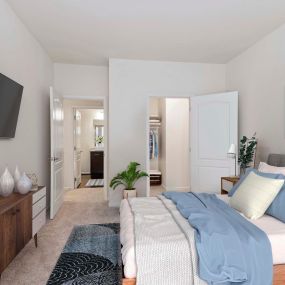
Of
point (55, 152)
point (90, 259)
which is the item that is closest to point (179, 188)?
point (55, 152)

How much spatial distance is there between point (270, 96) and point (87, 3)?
267 centimetres

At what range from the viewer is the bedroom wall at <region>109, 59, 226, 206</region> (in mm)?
4305

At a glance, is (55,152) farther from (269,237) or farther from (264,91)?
(264,91)

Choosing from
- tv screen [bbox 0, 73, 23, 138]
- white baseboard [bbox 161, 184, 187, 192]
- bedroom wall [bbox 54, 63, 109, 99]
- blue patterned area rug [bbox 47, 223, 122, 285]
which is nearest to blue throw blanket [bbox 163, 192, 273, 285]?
blue patterned area rug [bbox 47, 223, 122, 285]

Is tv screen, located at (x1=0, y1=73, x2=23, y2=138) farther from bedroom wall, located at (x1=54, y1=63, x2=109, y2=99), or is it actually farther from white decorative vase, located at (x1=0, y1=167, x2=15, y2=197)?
bedroom wall, located at (x1=54, y1=63, x2=109, y2=99)

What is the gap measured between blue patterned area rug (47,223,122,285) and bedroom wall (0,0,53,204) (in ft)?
3.76

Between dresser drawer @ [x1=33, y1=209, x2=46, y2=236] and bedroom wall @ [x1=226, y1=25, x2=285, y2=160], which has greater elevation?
bedroom wall @ [x1=226, y1=25, x2=285, y2=160]

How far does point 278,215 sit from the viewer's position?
6.61ft

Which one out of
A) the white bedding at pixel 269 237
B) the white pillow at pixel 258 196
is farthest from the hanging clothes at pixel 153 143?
the white bedding at pixel 269 237

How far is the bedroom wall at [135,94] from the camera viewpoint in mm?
4305

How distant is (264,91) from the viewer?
11.2 ft

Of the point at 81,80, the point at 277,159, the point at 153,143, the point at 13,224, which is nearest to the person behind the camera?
the point at 13,224

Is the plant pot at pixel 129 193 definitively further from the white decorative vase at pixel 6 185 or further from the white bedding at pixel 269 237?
the white decorative vase at pixel 6 185

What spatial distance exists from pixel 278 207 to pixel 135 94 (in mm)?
3064
